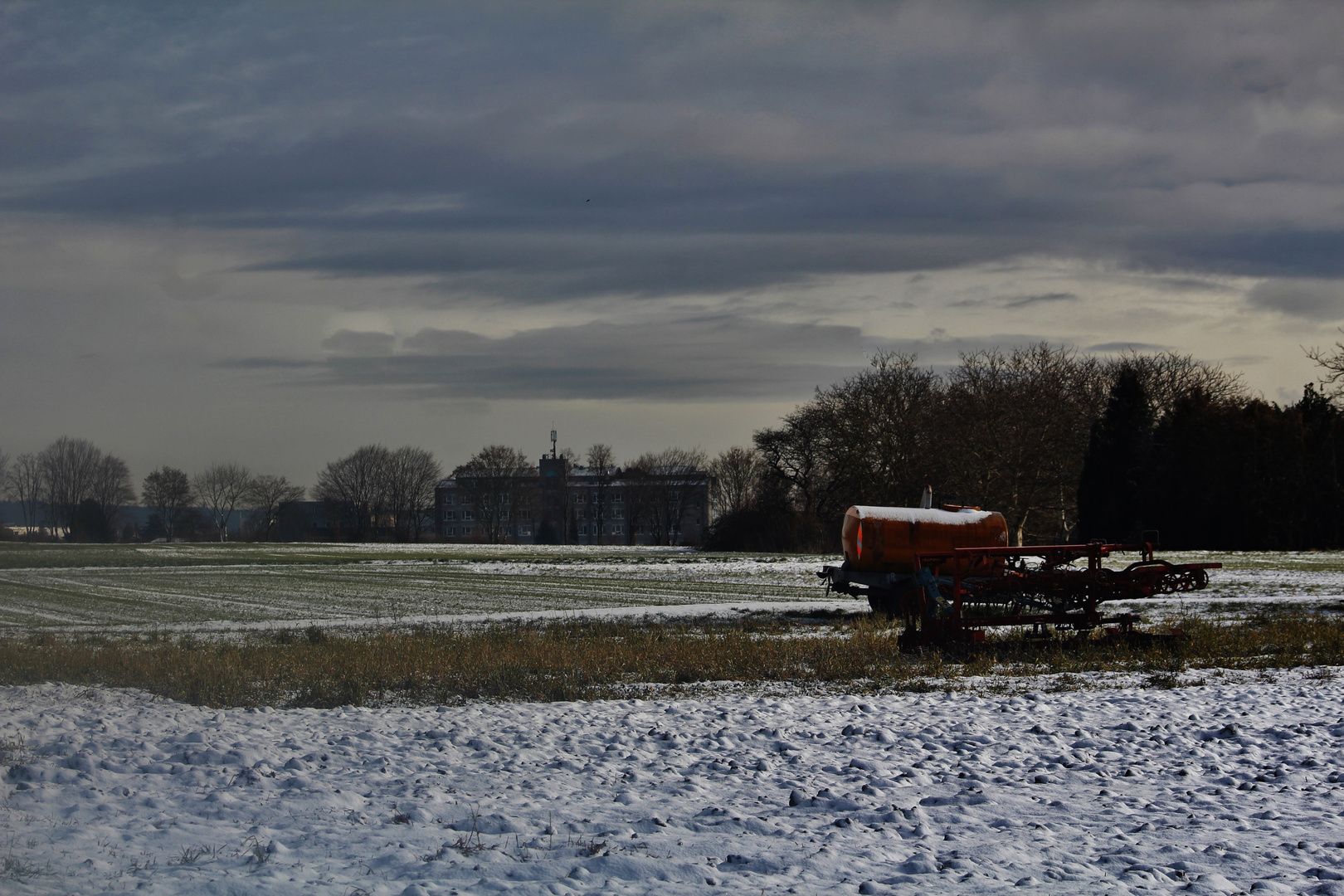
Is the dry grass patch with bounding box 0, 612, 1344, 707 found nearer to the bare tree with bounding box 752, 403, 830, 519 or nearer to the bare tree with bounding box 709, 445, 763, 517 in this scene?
the bare tree with bounding box 752, 403, 830, 519

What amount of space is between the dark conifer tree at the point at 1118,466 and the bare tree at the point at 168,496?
46722 millimetres

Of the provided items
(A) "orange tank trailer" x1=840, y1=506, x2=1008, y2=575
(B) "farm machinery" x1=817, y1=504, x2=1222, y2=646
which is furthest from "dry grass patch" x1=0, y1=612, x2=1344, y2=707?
(A) "orange tank trailer" x1=840, y1=506, x2=1008, y2=575

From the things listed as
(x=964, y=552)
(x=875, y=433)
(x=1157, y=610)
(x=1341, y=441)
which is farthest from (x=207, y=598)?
(x=1341, y=441)

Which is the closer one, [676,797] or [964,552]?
[676,797]

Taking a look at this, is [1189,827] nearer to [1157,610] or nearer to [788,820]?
[788,820]

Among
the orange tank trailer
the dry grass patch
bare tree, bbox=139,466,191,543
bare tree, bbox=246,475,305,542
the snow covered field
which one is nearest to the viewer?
the dry grass patch

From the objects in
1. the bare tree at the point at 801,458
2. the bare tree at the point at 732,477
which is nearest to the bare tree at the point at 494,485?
the bare tree at the point at 732,477

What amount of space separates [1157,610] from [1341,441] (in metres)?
41.3

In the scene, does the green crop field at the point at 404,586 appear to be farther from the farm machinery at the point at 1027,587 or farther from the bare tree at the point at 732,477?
the bare tree at the point at 732,477

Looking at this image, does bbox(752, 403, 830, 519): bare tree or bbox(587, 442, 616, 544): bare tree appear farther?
bbox(587, 442, 616, 544): bare tree

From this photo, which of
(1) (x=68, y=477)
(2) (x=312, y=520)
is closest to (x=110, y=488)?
(1) (x=68, y=477)

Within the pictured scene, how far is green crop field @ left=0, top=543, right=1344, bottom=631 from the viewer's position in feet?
80.5

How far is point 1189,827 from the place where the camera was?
6582mm

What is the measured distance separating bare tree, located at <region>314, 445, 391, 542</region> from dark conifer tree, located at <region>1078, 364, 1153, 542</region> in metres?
80.8
